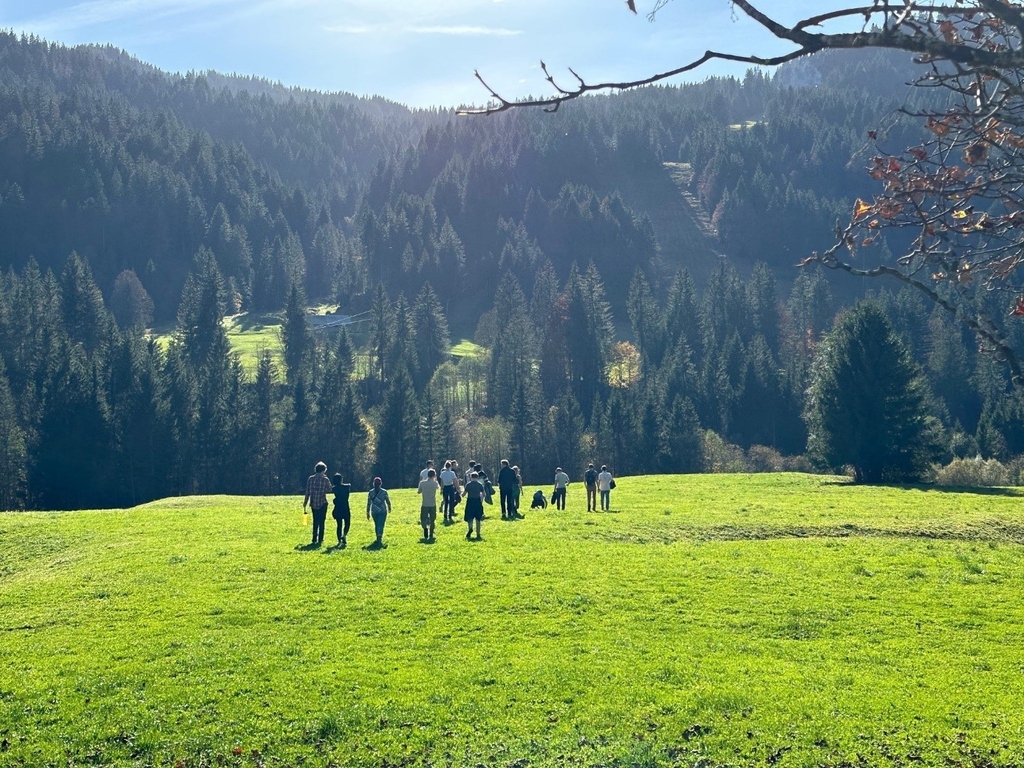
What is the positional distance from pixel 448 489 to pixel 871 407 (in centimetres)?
4022

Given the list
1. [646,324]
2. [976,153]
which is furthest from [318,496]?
[646,324]

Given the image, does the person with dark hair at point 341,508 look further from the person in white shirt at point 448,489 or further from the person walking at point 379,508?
the person in white shirt at point 448,489

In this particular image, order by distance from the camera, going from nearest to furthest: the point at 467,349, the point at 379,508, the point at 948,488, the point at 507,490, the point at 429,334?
1. the point at 379,508
2. the point at 507,490
3. the point at 948,488
4. the point at 429,334
5. the point at 467,349

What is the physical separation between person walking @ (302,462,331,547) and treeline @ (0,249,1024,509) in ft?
202

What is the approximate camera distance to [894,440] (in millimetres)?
64875

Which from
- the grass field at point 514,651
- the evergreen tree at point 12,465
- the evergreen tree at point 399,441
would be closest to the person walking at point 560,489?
the grass field at point 514,651

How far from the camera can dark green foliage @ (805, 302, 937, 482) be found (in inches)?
2564

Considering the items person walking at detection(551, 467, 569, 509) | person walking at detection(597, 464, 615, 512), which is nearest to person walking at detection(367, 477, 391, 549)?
person walking at detection(597, 464, 615, 512)

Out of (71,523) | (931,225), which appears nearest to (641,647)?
(931,225)

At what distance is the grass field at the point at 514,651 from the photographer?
15719 millimetres

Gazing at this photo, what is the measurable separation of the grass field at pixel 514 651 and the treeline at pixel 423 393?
58.5 meters

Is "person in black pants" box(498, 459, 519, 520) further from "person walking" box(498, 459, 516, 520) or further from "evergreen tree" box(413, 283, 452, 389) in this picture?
"evergreen tree" box(413, 283, 452, 389)

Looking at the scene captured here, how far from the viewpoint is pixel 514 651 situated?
19750 millimetres

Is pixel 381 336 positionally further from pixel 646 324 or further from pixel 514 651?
pixel 514 651
